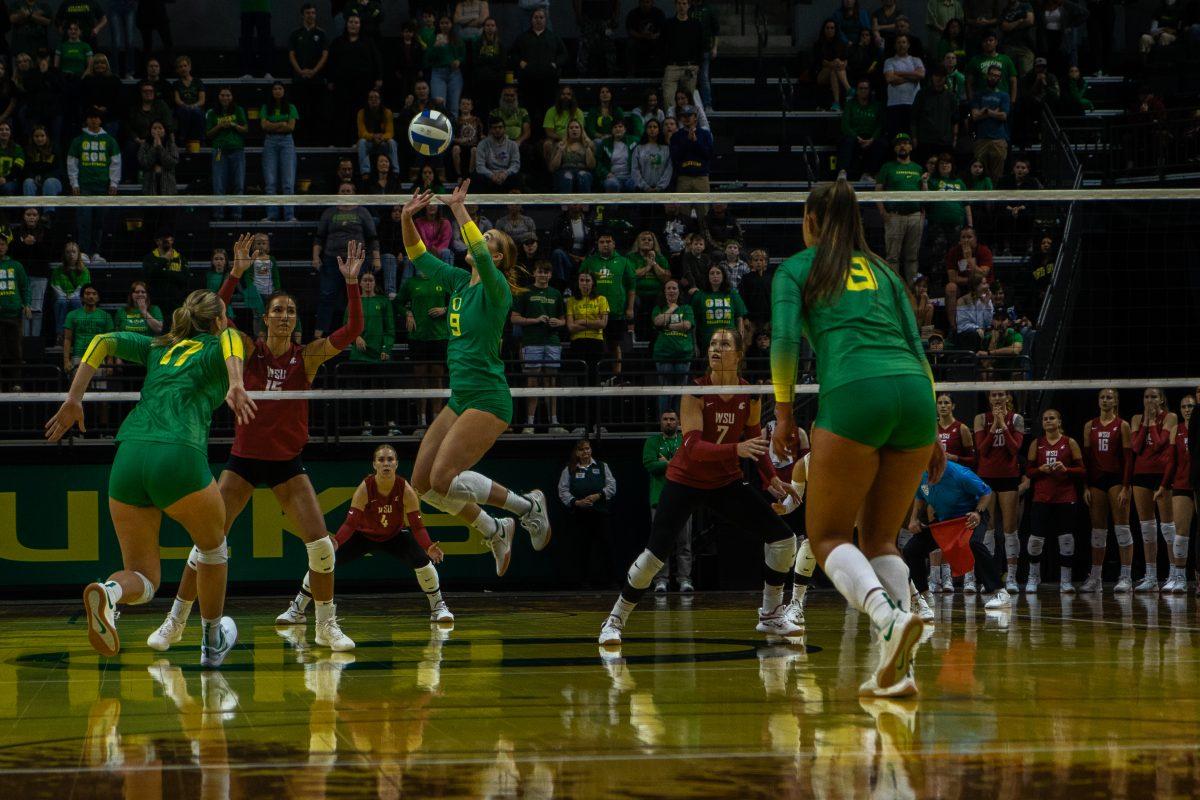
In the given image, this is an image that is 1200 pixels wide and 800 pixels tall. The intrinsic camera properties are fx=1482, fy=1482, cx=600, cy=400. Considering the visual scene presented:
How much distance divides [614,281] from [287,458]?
7271 mm

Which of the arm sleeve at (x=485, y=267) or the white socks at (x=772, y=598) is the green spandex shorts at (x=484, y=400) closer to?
the arm sleeve at (x=485, y=267)

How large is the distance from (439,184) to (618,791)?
552 inches

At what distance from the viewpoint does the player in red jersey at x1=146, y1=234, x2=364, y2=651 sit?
9.46 meters

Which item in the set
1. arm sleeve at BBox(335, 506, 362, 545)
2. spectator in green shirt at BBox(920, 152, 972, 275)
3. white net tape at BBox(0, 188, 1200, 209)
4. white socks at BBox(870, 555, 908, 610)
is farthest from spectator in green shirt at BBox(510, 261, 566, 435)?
white socks at BBox(870, 555, 908, 610)

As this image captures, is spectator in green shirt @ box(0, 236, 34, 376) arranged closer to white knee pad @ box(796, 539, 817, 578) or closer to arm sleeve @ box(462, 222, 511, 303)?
arm sleeve @ box(462, 222, 511, 303)

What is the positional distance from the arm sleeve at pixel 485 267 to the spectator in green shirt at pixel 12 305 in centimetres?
791

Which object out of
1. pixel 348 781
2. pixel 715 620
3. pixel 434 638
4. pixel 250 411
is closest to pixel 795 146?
pixel 715 620

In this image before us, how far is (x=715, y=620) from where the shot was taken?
1179cm

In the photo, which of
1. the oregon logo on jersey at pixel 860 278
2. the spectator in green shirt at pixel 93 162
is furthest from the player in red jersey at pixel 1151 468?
the spectator in green shirt at pixel 93 162

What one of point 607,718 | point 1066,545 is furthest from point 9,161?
point 607,718

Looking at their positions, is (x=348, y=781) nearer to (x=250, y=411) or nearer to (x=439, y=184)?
(x=250, y=411)

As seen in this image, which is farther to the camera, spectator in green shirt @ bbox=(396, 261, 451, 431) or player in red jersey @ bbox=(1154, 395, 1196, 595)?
player in red jersey @ bbox=(1154, 395, 1196, 595)

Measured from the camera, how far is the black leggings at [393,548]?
12.2 metres

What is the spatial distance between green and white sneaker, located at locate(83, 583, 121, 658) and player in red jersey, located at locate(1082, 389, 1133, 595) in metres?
11.9
